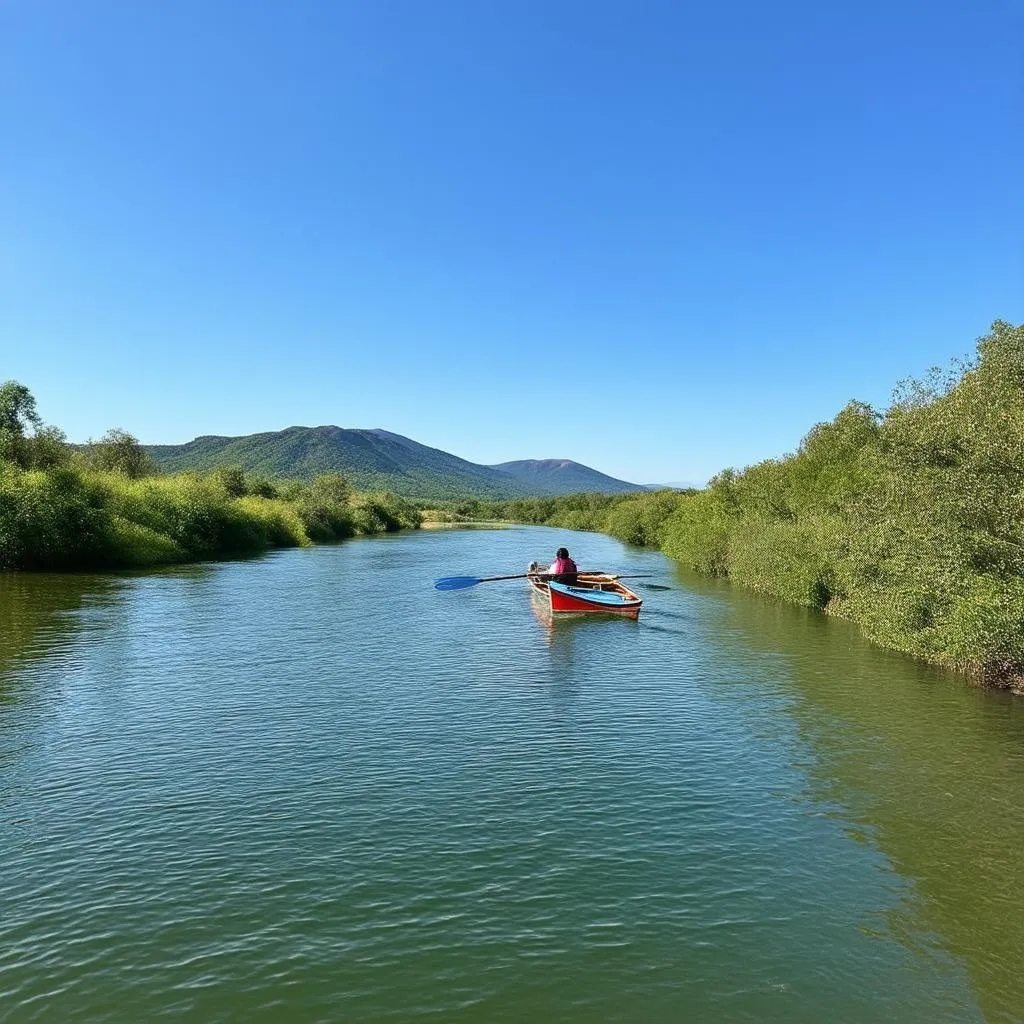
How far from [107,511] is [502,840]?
59.1m

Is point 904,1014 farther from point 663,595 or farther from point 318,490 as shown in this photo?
point 318,490

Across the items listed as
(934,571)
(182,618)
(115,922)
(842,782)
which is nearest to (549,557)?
(182,618)

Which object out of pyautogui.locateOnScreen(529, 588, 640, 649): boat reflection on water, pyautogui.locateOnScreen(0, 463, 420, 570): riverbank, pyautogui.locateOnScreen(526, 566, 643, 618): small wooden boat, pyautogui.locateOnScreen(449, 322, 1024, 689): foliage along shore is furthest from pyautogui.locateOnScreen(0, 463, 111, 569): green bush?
pyautogui.locateOnScreen(449, 322, 1024, 689): foliage along shore

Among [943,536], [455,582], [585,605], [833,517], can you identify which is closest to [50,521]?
[455,582]

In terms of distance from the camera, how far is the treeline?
57.3 meters

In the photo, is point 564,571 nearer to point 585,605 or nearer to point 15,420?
point 585,605

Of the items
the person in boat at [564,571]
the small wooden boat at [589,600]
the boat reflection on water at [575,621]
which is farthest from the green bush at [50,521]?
the small wooden boat at [589,600]

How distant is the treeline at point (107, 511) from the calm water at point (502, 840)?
1241 inches

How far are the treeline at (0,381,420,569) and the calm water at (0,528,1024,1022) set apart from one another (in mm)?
31512

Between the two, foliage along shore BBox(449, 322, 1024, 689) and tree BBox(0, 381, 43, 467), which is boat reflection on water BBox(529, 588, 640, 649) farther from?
tree BBox(0, 381, 43, 467)

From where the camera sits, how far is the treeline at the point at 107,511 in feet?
188

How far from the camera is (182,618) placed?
39.2 meters

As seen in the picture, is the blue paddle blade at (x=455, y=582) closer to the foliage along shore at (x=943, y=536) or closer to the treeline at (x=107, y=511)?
the foliage along shore at (x=943, y=536)

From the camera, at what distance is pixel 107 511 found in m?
63.8
